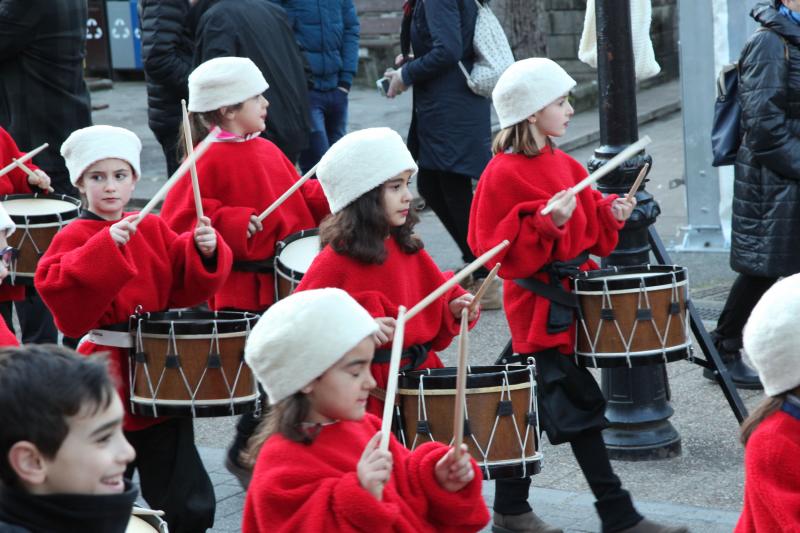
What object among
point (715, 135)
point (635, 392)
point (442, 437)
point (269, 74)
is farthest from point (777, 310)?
point (269, 74)

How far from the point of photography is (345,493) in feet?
10.6

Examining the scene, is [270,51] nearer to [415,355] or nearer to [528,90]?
[528,90]

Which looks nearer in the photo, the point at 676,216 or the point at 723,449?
the point at 723,449

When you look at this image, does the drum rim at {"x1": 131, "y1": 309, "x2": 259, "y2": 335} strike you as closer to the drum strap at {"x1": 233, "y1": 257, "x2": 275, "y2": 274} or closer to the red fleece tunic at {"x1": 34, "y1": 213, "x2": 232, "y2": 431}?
the red fleece tunic at {"x1": 34, "y1": 213, "x2": 232, "y2": 431}

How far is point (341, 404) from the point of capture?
3.40m

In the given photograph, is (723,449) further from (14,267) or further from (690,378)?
(14,267)

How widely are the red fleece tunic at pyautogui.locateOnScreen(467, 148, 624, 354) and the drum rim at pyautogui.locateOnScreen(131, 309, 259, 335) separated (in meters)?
0.96

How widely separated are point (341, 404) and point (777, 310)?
104 centimetres

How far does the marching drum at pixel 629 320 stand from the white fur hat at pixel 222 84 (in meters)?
1.63

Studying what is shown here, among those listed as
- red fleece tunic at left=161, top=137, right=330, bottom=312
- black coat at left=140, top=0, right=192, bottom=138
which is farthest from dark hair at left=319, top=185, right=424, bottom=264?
black coat at left=140, top=0, right=192, bottom=138

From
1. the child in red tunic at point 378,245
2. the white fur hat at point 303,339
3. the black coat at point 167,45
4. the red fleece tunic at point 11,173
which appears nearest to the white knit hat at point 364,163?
the child in red tunic at point 378,245

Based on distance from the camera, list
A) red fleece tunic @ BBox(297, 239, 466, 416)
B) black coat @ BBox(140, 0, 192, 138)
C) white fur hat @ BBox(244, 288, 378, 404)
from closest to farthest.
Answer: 1. white fur hat @ BBox(244, 288, 378, 404)
2. red fleece tunic @ BBox(297, 239, 466, 416)
3. black coat @ BBox(140, 0, 192, 138)

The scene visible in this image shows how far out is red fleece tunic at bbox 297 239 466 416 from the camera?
457cm

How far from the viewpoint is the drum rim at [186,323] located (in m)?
4.76
